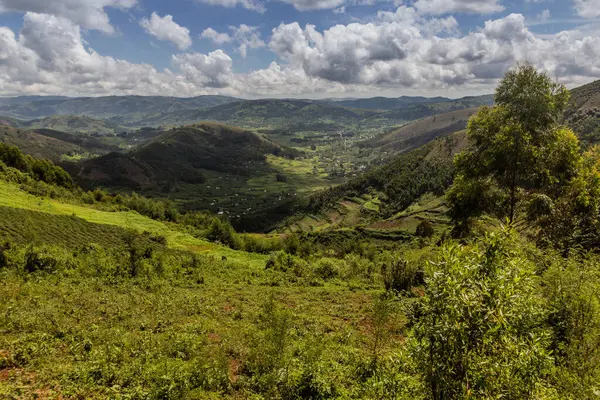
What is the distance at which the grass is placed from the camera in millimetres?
66438

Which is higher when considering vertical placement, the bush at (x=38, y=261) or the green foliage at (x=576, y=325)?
the green foliage at (x=576, y=325)

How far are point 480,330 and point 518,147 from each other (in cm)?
1938

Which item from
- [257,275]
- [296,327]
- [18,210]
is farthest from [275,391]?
[18,210]

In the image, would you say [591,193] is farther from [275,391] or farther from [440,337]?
[275,391]

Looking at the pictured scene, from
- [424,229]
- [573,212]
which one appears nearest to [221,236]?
[573,212]

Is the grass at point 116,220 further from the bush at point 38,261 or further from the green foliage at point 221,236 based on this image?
the bush at point 38,261

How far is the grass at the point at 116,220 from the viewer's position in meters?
66.4

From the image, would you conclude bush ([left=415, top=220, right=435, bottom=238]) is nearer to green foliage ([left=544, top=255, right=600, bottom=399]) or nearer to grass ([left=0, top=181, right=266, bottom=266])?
grass ([left=0, top=181, right=266, bottom=266])

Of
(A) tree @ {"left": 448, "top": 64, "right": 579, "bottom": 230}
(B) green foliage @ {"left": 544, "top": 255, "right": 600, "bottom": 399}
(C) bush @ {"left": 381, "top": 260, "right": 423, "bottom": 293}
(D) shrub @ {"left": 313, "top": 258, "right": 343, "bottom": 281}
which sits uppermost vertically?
(A) tree @ {"left": 448, "top": 64, "right": 579, "bottom": 230}

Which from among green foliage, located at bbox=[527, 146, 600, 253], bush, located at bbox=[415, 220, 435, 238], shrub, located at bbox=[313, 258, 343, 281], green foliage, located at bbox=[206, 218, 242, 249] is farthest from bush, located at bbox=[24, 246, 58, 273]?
bush, located at bbox=[415, 220, 435, 238]

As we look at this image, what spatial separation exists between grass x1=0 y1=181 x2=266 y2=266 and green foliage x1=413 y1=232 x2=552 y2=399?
6443cm

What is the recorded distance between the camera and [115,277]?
4356cm

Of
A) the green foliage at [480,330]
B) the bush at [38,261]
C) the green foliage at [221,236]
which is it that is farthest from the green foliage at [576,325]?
the green foliage at [221,236]

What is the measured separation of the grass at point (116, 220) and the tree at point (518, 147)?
2094 inches
